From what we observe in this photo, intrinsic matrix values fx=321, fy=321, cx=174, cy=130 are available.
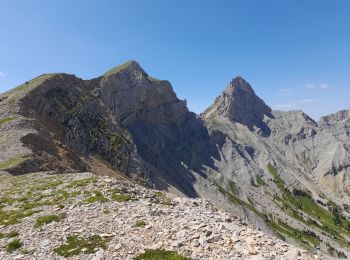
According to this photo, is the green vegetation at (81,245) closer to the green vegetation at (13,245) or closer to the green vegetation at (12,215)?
the green vegetation at (13,245)

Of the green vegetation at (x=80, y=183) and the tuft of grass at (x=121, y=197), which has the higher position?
the green vegetation at (x=80, y=183)

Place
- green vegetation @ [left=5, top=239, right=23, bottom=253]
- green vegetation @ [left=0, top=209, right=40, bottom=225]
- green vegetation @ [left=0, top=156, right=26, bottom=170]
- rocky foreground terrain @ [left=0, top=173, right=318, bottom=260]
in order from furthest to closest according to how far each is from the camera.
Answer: green vegetation @ [left=0, top=156, right=26, bottom=170] → green vegetation @ [left=0, top=209, right=40, bottom=225] → green vegetation @ [left=5, top=239, right=23, bottom=253] → rocky foreground terrain @ [left=0, top=173, right=318, bottom=260]

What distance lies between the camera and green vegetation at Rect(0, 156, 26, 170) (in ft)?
173

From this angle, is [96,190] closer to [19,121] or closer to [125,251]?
[125,251]

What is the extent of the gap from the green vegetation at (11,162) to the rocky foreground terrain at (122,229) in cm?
2391

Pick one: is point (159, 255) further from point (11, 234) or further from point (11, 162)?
point (11, 162)

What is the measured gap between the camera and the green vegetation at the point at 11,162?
2077 inches

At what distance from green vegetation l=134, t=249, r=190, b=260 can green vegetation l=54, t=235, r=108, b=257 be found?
2792 millimetres

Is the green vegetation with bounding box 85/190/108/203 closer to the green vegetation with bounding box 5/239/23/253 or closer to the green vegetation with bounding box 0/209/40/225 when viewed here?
the green vegetation with bounding box 0/209/40/225

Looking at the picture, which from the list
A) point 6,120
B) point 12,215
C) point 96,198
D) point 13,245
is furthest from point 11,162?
point 13,245

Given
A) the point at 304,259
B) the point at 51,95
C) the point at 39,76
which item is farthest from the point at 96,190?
the point at 39,76

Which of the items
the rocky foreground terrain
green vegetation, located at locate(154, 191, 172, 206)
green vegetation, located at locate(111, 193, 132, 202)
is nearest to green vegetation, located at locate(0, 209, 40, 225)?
the rocky foreground terrain

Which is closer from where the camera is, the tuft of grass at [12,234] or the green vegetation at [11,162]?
the tuft of grass at [12,234]

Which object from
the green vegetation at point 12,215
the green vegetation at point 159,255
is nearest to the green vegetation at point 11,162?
the green vegetation at point 12,215
